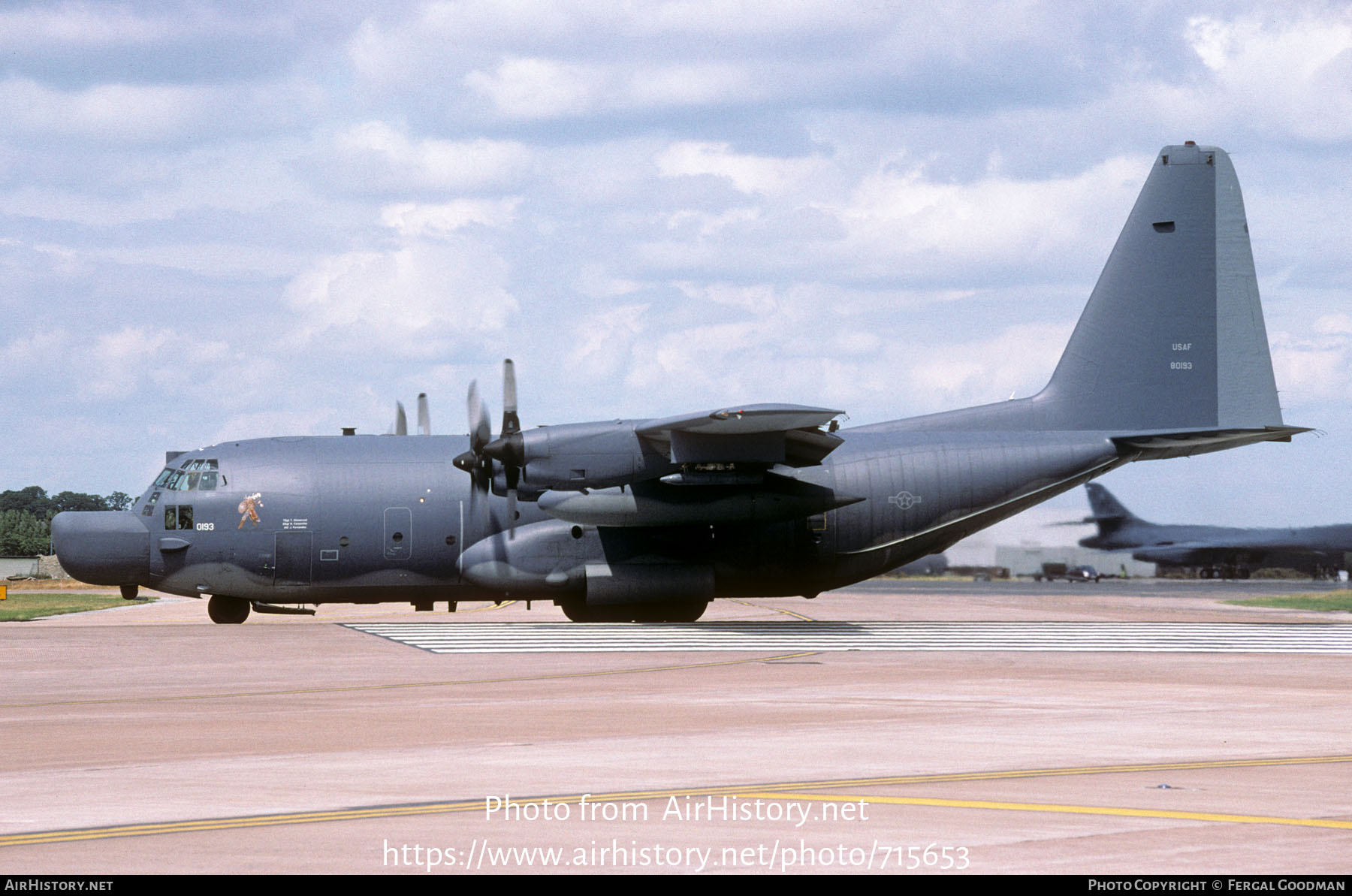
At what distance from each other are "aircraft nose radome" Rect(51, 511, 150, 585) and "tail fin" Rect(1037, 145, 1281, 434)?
839 inches

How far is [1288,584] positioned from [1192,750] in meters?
66.5

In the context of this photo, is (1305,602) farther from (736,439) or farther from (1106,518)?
(736,439)

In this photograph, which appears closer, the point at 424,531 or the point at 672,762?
the point at 672,762

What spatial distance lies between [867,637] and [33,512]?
12622 cm

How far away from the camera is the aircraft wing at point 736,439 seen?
29.0 meters

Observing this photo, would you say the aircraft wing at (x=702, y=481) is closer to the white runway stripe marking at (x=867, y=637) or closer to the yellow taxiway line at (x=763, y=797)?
the white runway stripe marking at (x=867, y=637)

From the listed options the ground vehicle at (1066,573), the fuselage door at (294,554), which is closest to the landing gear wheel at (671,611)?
the fuselage door at (294,554)

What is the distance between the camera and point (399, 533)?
105 ft

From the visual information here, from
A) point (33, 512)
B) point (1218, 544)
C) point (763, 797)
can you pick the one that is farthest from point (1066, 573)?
point (33, 512)

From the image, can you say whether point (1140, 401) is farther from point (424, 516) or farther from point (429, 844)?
point (429, 844)

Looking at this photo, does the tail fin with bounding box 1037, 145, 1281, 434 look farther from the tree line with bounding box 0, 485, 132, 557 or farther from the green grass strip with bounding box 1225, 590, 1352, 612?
the tree line with bounding box 0, 485, 132, 557

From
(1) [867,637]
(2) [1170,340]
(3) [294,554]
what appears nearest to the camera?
(1) [867,637]

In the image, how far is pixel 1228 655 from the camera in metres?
25.5

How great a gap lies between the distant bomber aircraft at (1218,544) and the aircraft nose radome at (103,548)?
106ft
